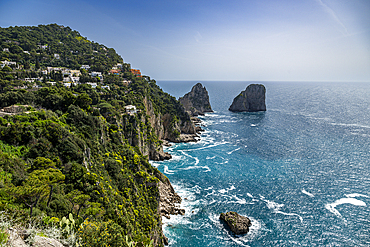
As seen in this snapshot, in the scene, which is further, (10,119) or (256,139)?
(256,139)

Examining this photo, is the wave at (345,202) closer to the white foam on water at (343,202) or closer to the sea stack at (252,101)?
the white foam on water at (343,202)

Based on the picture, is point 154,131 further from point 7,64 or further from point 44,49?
point 44,49

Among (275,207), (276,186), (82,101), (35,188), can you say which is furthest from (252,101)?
(35,188)

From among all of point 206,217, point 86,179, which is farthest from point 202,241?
point 86,179

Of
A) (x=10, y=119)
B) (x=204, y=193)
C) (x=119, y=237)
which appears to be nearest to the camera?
(x=119, y=237)

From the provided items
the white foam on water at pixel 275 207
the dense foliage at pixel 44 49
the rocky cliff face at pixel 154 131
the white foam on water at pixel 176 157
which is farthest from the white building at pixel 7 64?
the white foam on water at pixel 275 207

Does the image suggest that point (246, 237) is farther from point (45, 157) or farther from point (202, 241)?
point (45, 157)
